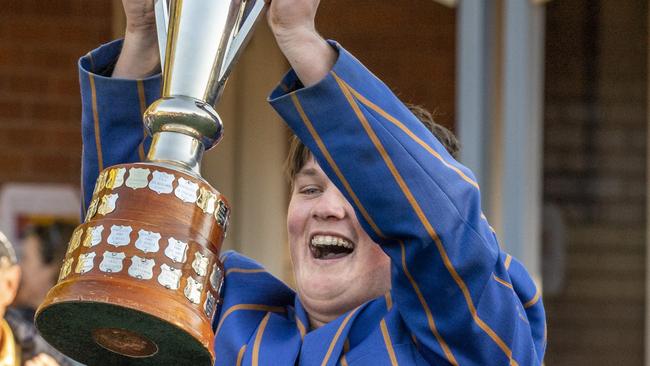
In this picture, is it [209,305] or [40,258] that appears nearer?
[209,305]

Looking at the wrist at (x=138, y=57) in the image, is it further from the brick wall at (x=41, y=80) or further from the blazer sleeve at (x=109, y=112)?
the brick wall at (x=41, y=80)

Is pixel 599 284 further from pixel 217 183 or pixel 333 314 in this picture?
pixel 333 314

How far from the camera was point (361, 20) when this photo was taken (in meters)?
4.43

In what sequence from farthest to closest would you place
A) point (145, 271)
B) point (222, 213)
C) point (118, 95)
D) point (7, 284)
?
point (7, 284) → point (118, 95) → point (222, 213) → point (145, 271)

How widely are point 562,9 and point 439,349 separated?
258 cm

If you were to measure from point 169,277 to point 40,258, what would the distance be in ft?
8.37

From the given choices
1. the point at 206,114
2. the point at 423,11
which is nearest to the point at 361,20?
the point at 423,11

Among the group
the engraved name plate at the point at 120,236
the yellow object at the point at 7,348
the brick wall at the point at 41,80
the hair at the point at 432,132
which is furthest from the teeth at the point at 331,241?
the brick wall at the point at 41,80

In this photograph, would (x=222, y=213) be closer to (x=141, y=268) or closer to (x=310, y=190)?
(x=141, y=268)

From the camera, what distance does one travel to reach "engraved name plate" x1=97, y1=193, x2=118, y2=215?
5.15 feet

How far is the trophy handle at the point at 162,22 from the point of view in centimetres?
168

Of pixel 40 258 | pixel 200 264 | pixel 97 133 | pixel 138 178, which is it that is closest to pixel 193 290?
pixel 200 264

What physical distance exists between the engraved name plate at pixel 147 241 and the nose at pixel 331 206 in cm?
46

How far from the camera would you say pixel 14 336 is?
8.36ft
